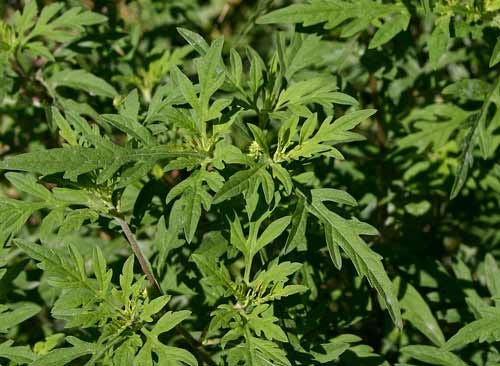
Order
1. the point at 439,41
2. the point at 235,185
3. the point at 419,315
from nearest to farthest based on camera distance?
the point at 235,185 < the point at 439,41 < the point at 419,315

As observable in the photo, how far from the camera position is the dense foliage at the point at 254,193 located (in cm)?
207

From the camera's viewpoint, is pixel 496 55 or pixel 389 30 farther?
pixel 389 30

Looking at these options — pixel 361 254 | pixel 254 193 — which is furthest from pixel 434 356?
pixel 254 193

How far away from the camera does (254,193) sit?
6.78 ft

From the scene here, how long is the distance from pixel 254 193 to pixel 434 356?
948 mm

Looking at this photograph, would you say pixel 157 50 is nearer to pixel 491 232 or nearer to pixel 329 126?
pixel 329 126

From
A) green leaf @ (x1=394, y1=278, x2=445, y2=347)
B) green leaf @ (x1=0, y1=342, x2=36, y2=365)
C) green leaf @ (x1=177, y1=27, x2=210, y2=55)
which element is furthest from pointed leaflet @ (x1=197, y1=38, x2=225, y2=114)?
green leaf @ (x1=394, y1=278, x2=445, y2=347)

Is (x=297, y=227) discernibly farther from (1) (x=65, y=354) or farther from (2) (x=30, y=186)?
(2) (x=30, y=186)

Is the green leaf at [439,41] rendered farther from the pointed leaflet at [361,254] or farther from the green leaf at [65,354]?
the green leaf at [65,354]

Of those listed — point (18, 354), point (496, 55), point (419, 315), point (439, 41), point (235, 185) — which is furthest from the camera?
point (419, 315)

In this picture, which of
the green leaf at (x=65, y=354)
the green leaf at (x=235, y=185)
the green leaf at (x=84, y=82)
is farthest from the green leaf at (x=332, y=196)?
the green leaf at (x=84, y=82)

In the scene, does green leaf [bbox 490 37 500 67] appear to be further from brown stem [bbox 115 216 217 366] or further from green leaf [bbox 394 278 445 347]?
brown stem [bbox 115 216 217 366]

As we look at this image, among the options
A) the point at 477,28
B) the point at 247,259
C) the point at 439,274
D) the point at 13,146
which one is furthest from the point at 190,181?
the point at 13,146

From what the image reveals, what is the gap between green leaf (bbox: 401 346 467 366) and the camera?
2.44m
